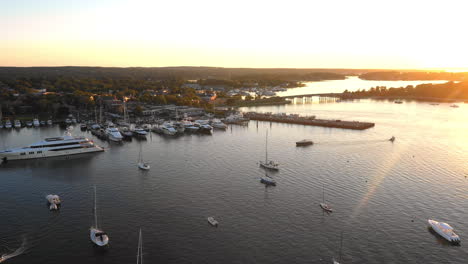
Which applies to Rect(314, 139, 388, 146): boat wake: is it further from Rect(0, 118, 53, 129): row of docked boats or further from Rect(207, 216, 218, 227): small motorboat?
Rect(0, 118, 53, 129): row of docked boats

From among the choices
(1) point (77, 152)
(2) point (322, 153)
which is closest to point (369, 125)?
(2) point (322, 153)

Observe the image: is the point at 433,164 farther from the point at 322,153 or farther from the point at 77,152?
the point at 77,152

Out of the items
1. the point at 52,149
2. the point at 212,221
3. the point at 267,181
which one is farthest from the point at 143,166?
the point at 212,221

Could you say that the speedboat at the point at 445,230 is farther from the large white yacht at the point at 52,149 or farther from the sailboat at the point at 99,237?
the large white yacht at the point at 52,149

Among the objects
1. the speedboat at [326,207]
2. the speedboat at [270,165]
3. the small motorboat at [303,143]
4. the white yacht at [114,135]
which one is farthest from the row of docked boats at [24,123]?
the speedboat at [326,207]

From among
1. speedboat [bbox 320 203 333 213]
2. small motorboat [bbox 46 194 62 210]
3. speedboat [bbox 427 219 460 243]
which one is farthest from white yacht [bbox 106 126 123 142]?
speedboat [bbox 427 219 460 243]

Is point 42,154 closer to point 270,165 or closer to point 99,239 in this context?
point 99,239

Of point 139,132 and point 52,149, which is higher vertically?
point 139,132
